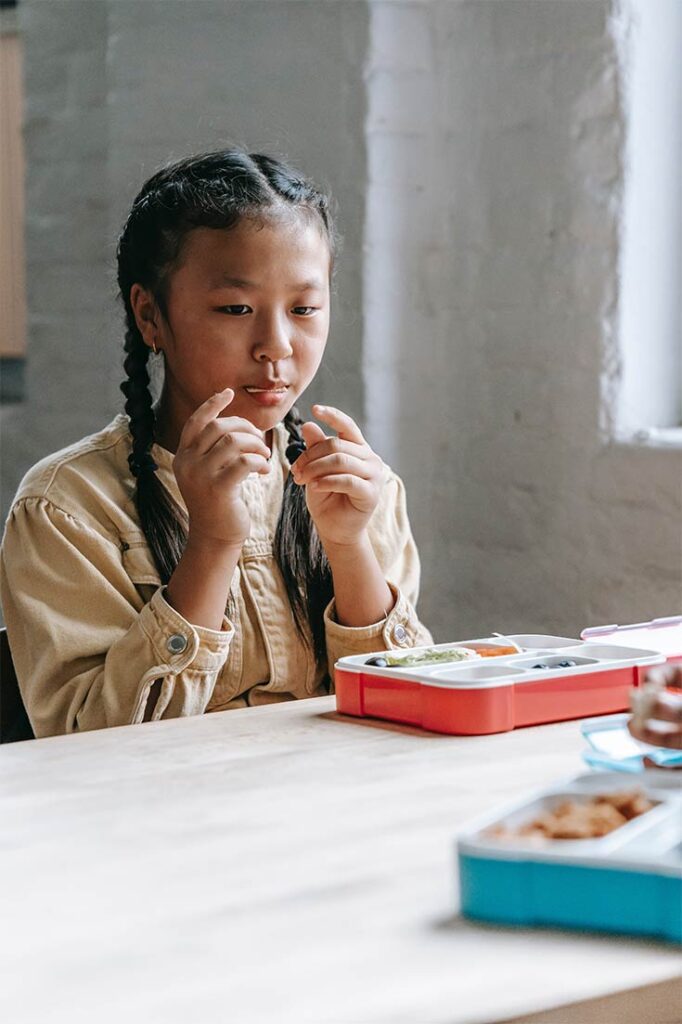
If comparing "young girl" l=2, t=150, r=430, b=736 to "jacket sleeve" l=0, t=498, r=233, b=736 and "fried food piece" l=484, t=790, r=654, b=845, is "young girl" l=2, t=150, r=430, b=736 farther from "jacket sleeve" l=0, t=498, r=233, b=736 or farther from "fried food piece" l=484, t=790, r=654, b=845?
"fried food piece" l=484, t=790, r=654, b=845

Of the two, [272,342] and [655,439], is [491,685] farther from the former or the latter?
[655,439]

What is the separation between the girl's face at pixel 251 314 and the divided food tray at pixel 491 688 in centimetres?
41

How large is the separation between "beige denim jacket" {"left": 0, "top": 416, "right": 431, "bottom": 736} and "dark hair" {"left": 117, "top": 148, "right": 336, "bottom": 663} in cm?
2

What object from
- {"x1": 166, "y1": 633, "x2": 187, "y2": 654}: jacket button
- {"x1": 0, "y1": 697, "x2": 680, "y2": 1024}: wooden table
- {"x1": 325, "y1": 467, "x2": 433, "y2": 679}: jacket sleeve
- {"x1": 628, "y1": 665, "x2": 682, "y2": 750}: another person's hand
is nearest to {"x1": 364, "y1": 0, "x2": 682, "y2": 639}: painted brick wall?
{"x1": 325, "y1": 467, "x2": 433, "y2": 679}: jacket sleeve

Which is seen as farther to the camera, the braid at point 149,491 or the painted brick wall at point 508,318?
the painted brick wall at point 508,318

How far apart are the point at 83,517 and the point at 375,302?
4.47ft

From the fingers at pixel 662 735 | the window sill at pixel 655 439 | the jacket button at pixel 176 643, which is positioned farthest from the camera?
the window sill at pixel 655 439

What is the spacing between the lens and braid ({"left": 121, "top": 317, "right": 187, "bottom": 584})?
159 centimetres

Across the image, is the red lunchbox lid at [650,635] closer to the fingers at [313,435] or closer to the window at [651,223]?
the fingers at [313,435]

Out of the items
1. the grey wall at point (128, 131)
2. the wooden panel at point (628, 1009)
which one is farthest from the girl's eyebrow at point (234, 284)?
the grey wall at point (128, 131)

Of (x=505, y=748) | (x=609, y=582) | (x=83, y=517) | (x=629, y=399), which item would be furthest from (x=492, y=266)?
(x=505, y=748)

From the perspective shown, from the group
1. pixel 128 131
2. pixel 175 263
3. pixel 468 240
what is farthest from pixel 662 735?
pixel 128 131

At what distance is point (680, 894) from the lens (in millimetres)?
732

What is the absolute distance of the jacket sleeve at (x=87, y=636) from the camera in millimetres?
1418
